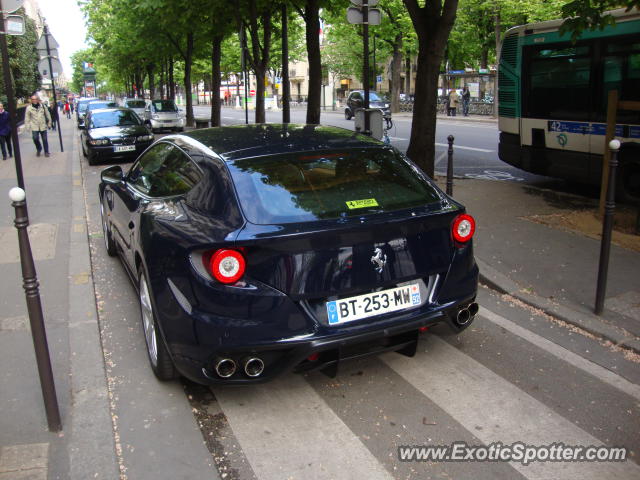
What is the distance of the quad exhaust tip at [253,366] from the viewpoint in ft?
10.8

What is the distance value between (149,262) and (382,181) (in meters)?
1.62

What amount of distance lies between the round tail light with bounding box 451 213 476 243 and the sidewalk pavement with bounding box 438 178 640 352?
5.17 ft

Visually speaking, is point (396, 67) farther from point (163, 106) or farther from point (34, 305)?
point (34, 305)

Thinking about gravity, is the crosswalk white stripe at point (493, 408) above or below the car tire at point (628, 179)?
below

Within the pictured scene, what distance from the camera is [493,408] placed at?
3592 millimetres

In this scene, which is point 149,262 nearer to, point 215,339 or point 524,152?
point 215,339

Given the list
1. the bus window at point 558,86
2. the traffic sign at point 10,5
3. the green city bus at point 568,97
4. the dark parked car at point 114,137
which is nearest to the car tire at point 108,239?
the traffic sign at point 10,5

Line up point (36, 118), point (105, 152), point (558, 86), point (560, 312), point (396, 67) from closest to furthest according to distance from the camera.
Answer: point (560, 312)
point (558, 86)
point (105, 152)
point (36, 118)
point (396, 67)

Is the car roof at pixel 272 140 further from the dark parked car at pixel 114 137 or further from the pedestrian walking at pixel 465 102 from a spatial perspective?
the pedestrian walking at pixel 465 102

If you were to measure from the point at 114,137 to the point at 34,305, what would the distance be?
14.0m

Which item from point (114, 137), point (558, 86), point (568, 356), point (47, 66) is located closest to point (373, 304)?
point (568, 356)

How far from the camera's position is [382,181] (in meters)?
4.00

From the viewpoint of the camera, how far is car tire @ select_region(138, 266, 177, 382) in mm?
3822

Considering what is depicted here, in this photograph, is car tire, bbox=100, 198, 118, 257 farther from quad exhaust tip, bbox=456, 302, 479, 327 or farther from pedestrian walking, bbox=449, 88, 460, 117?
pedestrian walking, bbox=449, 88, 460, 117
